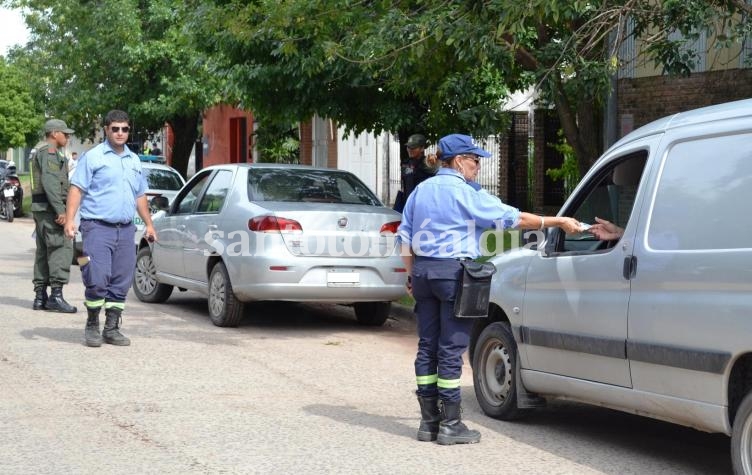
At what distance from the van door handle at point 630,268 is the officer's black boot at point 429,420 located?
1.39 meters

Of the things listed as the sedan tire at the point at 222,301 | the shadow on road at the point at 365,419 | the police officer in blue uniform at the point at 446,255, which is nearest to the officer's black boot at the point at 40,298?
the sedan tire at the point at 222,301

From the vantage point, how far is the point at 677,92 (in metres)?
18.8

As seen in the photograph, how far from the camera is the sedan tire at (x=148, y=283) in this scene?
13.7 metres

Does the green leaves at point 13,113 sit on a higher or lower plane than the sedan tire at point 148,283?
Result: higher

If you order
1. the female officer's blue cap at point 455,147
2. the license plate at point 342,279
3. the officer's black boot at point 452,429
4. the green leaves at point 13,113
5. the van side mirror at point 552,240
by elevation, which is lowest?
the officer's black boot at point 452,429

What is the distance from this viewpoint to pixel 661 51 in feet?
37.4

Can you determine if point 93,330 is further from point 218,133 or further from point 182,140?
point 218,133

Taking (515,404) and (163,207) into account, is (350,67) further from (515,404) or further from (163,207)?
(515,404)

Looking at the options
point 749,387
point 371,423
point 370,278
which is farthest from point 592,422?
point 370,278

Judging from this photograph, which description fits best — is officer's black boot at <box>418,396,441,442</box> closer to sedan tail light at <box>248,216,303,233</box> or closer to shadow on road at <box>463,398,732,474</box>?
shadow on road at <box>463,398,732,474</box>

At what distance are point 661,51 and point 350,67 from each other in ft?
15.3

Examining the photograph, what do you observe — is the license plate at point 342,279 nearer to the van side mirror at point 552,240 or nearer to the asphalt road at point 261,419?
the asphalt road at point 261,419

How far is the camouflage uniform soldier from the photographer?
493 inches

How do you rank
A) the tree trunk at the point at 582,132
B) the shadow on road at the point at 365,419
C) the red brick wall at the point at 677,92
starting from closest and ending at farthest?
the shadow on road at the point at 365,419
the tree trunk at the point at 582,132
the red brick wall at the point at 677,92
